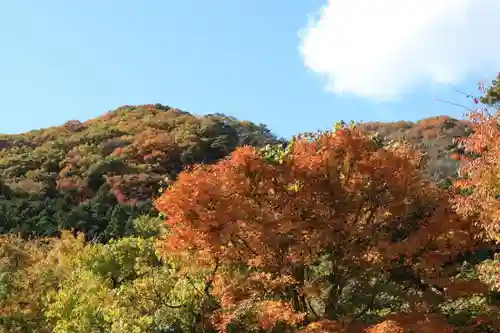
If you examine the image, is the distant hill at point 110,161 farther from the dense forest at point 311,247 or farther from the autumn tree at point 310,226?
the autumn tree at point 310,226

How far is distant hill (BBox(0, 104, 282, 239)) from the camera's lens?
3659 centimetres

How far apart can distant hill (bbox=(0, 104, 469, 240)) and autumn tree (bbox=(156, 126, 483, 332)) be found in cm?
1939

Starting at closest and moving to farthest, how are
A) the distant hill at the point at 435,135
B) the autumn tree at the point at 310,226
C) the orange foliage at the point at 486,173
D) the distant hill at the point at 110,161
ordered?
1. the orange foliage at the point at 486,173
2. the autumn tree at the point at 310,226
3. the distant hill at the point at 110,161
4. the distant hill at the point at 435,135

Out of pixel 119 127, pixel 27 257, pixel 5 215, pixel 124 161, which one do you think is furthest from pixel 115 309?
pixel 119 127

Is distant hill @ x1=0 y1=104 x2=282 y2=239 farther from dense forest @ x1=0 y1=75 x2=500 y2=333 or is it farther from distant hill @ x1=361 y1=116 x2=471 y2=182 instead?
dense forest @ x1=0 y1=75 x2=500 y2=333

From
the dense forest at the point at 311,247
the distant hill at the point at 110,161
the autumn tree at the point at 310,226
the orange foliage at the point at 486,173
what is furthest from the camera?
the distant hill at the point at 110,161

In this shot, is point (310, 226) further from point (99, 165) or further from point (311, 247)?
point (99, 165)

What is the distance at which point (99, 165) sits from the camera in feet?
145

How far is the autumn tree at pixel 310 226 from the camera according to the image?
38.0 feet

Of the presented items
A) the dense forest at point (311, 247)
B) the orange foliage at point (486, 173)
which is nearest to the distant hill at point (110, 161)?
the dense forest at point (311, 247)

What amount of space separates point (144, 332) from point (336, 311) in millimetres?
4763

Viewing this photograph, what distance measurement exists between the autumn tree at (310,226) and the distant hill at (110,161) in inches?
763

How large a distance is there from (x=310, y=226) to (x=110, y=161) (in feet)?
117

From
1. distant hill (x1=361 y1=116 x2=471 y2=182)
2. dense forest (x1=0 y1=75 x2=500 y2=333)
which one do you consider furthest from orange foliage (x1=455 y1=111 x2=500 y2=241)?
distant hill (x1=361 y1=116 x2=471 y2=182)
